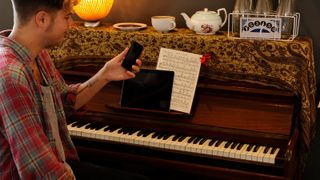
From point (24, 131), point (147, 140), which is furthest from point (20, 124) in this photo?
point (147, 140)

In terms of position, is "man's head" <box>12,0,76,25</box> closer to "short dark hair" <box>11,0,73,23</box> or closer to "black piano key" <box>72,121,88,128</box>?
"short dark hair" <box>11,0,73,23</box>

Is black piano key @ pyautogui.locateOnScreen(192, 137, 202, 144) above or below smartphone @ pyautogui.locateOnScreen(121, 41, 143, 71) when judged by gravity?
below

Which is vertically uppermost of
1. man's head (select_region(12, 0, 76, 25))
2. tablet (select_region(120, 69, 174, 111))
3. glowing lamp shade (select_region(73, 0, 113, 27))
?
man's head (select_region(12, 0, 76, 25))

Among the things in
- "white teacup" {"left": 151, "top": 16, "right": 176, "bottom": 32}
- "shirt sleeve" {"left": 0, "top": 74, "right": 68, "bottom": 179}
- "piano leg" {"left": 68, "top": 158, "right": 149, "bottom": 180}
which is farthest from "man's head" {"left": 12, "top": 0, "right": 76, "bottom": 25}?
"white teacup" {"left": 151, "top": 16, "right": 176, "bottom": 32}

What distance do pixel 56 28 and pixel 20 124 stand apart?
368 millimetres

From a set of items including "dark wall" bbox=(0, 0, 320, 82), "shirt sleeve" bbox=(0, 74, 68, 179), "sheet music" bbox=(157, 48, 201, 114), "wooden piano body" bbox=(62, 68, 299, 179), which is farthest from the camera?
"dark wall" bbox=(0, 0, 320, 82)

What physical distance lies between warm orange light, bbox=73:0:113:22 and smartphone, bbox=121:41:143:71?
61 cm

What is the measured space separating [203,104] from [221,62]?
0.23m

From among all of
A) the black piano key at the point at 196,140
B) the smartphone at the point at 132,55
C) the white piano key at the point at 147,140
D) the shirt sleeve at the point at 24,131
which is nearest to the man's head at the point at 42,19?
the shirt sleeve at the point at 24,131

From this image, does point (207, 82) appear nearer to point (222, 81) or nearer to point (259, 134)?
point (222, 81)

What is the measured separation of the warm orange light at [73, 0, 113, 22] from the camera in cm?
228

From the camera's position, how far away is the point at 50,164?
1.34 meters

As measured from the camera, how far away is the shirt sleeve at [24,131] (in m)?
1.29

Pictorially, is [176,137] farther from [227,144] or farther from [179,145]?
[227,144]
